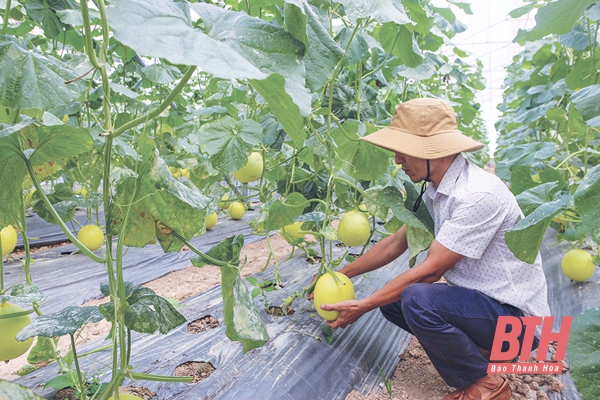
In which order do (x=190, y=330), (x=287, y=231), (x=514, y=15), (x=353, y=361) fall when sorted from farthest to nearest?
1. (x=514, y=15)
2. (x=287, y=231)
3. (x=190, y=330)
4. (x=353, y=361)

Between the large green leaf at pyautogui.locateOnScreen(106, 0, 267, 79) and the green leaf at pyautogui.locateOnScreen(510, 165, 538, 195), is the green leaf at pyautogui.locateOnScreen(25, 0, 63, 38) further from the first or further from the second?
the green leaf at pyautogui.locateOnScreen(510, 165, 538, 195)

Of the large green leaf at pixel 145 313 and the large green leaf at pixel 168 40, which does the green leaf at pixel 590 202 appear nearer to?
the large green leaf at pixel 168 40

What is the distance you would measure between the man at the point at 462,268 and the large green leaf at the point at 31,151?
3.47 ft

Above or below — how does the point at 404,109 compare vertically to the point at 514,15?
below

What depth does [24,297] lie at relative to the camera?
98 cm

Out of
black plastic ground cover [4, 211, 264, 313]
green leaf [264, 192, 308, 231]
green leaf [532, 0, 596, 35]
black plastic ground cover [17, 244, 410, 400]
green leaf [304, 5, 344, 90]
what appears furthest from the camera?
black plastic ground cover [4, 211, 264, 313]

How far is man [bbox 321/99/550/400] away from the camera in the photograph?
1682 mm

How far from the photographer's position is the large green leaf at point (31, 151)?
3.15ft

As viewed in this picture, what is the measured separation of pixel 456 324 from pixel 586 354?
0.87m

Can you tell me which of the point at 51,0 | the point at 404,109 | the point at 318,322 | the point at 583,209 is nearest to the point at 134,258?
the point at 318,322

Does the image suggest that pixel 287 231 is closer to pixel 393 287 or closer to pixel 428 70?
pixel 393 287

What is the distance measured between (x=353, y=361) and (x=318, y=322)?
0.29 metres

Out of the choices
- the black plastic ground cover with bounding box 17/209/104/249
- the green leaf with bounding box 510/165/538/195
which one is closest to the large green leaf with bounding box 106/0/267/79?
the green leaf with bounding box 510/165/538/195

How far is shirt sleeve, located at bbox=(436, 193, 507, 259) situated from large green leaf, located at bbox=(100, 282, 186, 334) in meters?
1.08
